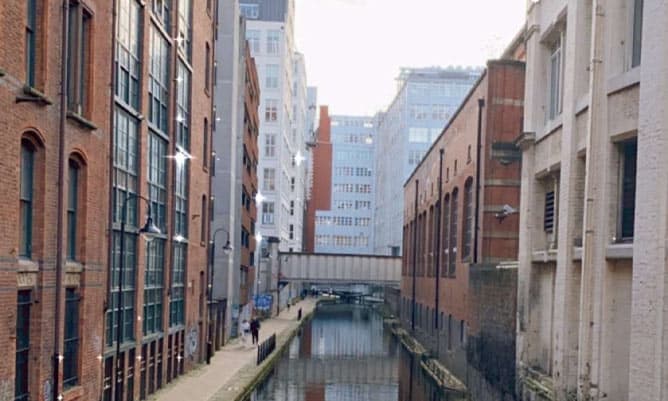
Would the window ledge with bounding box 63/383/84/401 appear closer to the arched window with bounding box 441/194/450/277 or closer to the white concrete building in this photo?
the white concrete building

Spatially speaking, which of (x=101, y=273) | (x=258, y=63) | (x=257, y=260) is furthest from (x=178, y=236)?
(x=258, y=63)

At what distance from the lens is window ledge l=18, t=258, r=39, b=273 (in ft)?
39.7

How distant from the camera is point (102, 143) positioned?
1605 cm

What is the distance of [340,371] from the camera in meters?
35.1

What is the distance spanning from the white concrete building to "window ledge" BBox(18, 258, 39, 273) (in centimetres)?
992

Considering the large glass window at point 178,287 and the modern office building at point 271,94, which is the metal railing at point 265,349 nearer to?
the large glass window at point 178,287

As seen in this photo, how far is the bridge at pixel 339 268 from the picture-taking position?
205 feet

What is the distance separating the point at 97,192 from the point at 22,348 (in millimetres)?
4421

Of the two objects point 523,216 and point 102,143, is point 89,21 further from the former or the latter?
point 523,216

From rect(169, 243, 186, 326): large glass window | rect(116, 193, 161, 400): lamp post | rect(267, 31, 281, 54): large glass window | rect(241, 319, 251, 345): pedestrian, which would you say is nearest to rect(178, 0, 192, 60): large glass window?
rect(169, 243, 186, 326): large glass window

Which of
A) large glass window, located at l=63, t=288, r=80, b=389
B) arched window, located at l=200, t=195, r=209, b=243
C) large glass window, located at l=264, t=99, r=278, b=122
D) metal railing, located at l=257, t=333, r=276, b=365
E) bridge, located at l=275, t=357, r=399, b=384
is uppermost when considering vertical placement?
large glass window, located at l=264, t=99, r=278, b=122

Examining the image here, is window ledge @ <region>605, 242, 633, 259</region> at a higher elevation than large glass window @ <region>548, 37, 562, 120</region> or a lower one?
lower

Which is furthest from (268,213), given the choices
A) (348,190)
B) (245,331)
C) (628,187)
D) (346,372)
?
(628,187)

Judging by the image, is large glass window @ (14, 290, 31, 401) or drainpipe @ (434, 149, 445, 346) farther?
drainpipe @ (434, 149, 445, 346)
